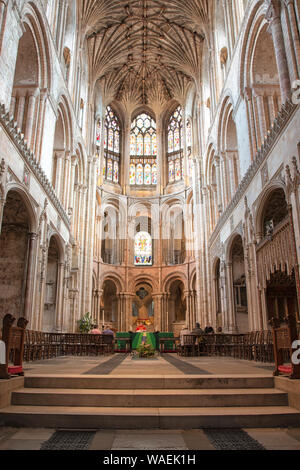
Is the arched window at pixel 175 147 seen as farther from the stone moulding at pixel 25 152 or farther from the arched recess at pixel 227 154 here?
the stone moulding at pixel 25 152

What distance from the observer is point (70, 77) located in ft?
64.1

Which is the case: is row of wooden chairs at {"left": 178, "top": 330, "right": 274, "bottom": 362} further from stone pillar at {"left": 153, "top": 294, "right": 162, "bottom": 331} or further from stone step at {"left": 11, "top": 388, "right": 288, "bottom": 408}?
stone pillar at {"left": 153, "top": 294, "right": 162, "bottom": 331}

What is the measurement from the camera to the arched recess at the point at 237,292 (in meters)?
16.9

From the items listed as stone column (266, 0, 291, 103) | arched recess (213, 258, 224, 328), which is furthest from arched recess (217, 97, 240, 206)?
stone column (266, 0, 291, 103)

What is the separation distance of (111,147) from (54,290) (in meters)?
19.1

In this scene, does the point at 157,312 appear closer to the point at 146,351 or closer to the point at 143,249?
the point at 143,249

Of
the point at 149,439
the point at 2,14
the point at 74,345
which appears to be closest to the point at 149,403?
the point at 149,439

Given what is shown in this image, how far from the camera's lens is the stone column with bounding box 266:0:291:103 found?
398 inches

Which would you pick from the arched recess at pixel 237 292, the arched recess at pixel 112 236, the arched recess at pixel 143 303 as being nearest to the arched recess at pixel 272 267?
the arched recess at pixel 237 292

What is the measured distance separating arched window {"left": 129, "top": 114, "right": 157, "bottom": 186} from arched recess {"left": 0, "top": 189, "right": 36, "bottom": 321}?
820 inches

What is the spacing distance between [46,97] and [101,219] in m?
16.0

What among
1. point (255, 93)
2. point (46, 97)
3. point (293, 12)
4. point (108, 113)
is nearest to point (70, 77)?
point (46, 97)

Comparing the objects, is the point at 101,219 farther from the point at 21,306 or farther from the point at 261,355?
the point at 261,355

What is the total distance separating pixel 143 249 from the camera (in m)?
32.2
